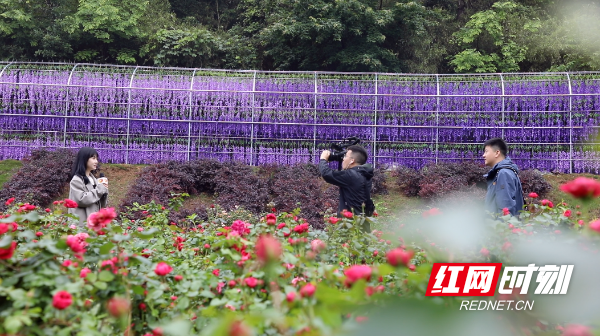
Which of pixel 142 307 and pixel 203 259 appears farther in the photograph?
pixel 203 259

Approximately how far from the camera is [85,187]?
5.03 metres

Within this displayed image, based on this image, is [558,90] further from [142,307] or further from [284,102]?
[142,307]

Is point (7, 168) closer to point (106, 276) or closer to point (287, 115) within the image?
point (287, 115)

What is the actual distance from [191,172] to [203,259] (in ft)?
27.8

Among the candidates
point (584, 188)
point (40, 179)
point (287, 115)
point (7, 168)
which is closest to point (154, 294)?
point (584, 188)

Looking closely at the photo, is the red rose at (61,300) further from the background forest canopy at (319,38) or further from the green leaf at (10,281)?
the background forest canopy at (319,38)

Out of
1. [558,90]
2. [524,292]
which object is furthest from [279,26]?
[524,292]

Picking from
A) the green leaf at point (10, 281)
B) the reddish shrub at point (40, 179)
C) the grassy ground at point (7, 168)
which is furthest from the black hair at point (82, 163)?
the grassy ground at point (7, 168)

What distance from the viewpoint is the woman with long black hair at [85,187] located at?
4945 millimetres

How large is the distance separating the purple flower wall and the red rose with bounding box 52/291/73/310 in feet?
36.5

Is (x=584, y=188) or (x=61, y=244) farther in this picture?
(x=61, y=244)

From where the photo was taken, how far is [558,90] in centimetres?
1256

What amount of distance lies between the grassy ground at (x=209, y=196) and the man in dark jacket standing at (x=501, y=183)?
441cm

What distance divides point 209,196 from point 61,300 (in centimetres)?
929
